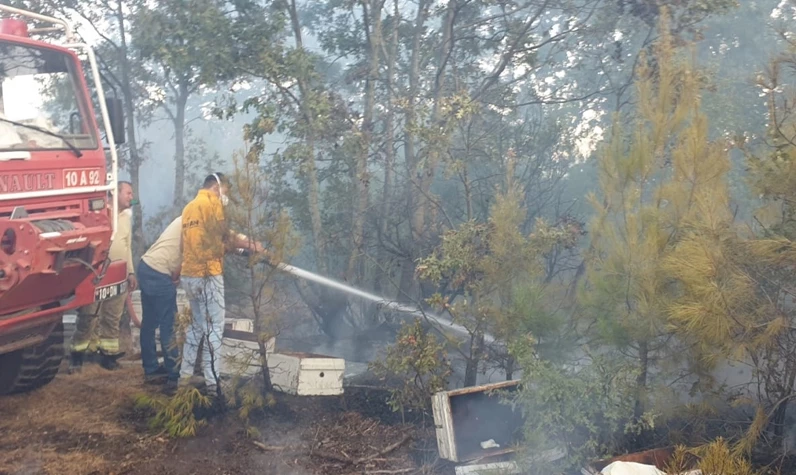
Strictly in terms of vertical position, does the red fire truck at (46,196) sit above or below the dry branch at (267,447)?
above

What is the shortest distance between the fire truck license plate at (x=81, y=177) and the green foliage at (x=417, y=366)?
2.67 m

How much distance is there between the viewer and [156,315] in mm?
6539

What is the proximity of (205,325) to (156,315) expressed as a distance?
0.86 m

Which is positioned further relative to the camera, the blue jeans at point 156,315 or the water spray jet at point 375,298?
the blue jeans at point 156,315

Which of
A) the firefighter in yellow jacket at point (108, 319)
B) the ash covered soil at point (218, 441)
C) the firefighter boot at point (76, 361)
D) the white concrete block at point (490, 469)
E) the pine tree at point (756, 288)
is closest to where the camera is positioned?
the pine tree at point (756, 288)

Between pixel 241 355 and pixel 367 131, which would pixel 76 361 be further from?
pixel 367 131

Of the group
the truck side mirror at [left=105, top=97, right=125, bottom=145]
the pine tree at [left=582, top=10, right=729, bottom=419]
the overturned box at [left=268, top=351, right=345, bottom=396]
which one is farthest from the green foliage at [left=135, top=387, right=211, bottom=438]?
the pine tree at [left=582, top=10, right=729, bottom=419]

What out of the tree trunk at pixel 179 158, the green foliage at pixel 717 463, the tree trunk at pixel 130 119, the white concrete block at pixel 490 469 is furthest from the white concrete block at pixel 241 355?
the tree trunk at pixel 179 158

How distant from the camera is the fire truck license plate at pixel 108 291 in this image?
6039 mm

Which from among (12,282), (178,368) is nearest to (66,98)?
(12,282)

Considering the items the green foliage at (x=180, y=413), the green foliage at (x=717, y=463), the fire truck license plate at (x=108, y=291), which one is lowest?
the green foliage at (x=180, y=413)

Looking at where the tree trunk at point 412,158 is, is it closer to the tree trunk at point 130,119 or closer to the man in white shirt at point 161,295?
the man in white shirt at point 161,295

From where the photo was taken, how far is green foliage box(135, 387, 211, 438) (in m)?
5.26

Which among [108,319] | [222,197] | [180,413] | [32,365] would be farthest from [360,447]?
[108,319]
